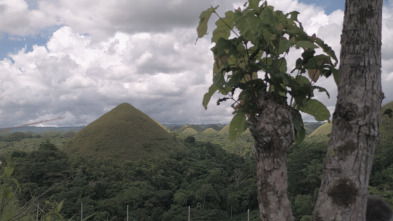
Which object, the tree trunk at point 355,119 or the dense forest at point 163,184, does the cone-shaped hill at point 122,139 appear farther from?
the tree trunk at point 355,119

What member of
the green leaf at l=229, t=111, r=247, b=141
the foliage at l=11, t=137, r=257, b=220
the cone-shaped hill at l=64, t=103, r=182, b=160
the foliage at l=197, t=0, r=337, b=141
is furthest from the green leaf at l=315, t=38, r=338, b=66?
the cone-shaped hill at l=64, t=103, r=182, b=160

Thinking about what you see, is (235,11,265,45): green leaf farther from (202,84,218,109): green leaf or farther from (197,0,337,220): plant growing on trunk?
(202,84,218,109): green leaf

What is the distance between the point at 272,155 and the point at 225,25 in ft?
1.99

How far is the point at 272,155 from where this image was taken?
1.04 m

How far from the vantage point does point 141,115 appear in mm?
50688

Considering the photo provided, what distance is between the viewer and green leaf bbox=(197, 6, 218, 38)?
1.16m

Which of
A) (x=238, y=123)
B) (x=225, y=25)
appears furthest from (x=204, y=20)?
(x=238, y=123)

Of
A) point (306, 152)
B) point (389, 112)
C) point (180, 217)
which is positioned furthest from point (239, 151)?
point (389, 112)

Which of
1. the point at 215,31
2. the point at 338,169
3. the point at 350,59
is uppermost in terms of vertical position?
the point at 215,31

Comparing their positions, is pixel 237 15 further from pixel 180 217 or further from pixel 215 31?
pixel 180 217

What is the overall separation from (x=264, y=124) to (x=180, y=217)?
82.1 ft

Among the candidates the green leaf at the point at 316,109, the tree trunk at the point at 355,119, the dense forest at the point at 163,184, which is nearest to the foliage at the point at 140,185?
the dense forest at the point at 163,184

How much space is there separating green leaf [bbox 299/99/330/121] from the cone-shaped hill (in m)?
37.8

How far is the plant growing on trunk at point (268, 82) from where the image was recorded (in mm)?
1015
